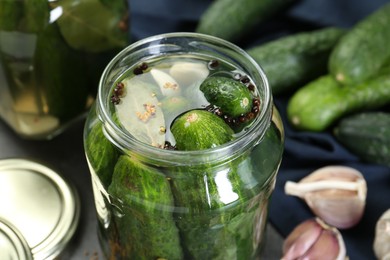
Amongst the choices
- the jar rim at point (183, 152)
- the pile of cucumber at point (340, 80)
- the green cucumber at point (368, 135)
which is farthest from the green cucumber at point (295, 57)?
the jar rim at point (183, 152)

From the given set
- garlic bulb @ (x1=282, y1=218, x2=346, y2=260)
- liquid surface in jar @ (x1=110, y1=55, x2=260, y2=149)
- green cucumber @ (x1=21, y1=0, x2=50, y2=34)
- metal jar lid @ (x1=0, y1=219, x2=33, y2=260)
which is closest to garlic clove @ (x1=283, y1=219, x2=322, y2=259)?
garlic bulb @ (x1=282, y1=218, x2=346, y2=260)

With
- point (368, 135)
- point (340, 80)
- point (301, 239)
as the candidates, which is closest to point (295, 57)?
point (340, 80)

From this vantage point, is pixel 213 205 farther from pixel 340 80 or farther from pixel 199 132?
pixel 340 80

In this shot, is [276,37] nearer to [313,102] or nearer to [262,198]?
[313,102]

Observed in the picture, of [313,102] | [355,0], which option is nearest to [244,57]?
[313,102]

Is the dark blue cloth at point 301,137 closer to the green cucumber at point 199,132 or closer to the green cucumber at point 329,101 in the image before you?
the green cucumber at point 329,101

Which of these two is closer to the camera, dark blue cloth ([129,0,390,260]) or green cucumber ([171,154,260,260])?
green cucumber ([171,154,260,260])

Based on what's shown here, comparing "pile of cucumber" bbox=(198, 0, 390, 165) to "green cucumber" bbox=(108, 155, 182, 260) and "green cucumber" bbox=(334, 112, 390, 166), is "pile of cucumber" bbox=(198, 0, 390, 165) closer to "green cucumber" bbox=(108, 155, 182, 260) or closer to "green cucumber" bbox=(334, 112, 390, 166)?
"green cucumber" bbox=(334, 112, 390, 166)
